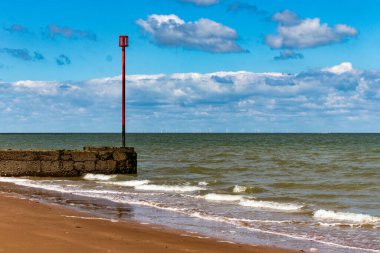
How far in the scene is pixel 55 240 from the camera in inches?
333

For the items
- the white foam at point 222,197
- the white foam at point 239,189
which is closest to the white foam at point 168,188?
the white foam at point 239,189

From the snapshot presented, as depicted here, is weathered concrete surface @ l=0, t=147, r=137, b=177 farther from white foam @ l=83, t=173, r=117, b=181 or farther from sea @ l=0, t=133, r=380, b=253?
sea @ l=0, t=133, r=380, b=253

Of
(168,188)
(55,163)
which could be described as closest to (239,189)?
(168,188)

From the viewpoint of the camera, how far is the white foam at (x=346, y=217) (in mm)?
12648

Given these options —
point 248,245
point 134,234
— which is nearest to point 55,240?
point 134,234

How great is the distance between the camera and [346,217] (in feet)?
43.3

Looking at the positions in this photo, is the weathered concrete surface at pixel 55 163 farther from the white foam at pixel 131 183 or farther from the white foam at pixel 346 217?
the white foam at pixel 346 217

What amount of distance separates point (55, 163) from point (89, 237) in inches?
620

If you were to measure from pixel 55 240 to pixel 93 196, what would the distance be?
342 inches

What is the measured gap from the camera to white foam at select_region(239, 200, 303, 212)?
14.9 m

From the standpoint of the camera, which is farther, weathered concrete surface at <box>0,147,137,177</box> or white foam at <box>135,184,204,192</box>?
weathered concrete surface at <box>0,147,137,177</box>

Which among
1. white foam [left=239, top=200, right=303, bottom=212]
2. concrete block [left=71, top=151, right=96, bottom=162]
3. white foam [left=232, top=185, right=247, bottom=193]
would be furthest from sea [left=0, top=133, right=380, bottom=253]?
concrete block [left=71, top=151, right=96, bottom=162]

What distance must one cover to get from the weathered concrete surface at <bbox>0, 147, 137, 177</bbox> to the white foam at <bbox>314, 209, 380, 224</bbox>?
43.1 feet

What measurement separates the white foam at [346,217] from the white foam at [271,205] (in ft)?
3.59
